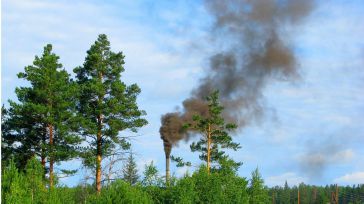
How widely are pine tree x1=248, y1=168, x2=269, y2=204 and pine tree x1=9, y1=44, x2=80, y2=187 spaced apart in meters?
17.7

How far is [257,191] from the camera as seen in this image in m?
59.3

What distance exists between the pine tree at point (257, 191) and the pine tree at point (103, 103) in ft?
41.0

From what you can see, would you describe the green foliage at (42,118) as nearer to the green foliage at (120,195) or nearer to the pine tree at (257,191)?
the green foliage at (120,195)

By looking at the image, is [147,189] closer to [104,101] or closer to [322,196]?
[104,101]

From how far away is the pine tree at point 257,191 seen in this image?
58.8 meters

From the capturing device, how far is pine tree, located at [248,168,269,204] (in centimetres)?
5881

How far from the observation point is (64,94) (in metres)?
51.5

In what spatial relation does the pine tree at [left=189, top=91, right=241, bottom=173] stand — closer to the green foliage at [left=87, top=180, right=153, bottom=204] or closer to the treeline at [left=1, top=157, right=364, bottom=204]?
the treeline at [left=1, top=157, right=364, bottom=204]

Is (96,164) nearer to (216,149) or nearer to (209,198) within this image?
(209,198)

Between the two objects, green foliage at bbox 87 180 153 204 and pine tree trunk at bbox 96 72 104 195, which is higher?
pine tree trunk at bbox 96 72 104 195

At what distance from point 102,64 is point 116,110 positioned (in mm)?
4816

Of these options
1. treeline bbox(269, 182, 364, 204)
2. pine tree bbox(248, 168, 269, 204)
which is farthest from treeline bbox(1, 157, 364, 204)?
treeline bbox(269, 182, 364, 204)

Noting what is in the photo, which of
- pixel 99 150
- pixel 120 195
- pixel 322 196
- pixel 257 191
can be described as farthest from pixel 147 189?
pixel 322 196

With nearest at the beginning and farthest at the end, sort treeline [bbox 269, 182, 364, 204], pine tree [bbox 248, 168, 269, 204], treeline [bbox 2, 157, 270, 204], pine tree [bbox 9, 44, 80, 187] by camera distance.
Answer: treeline [bbox 2, 157, 270, 204]
pine tree [bbox 9, 44, 80, 187]
pine tree [bbox 248, 168, 269, 204]
treeline [bbox 269, 182, 364, 204]
